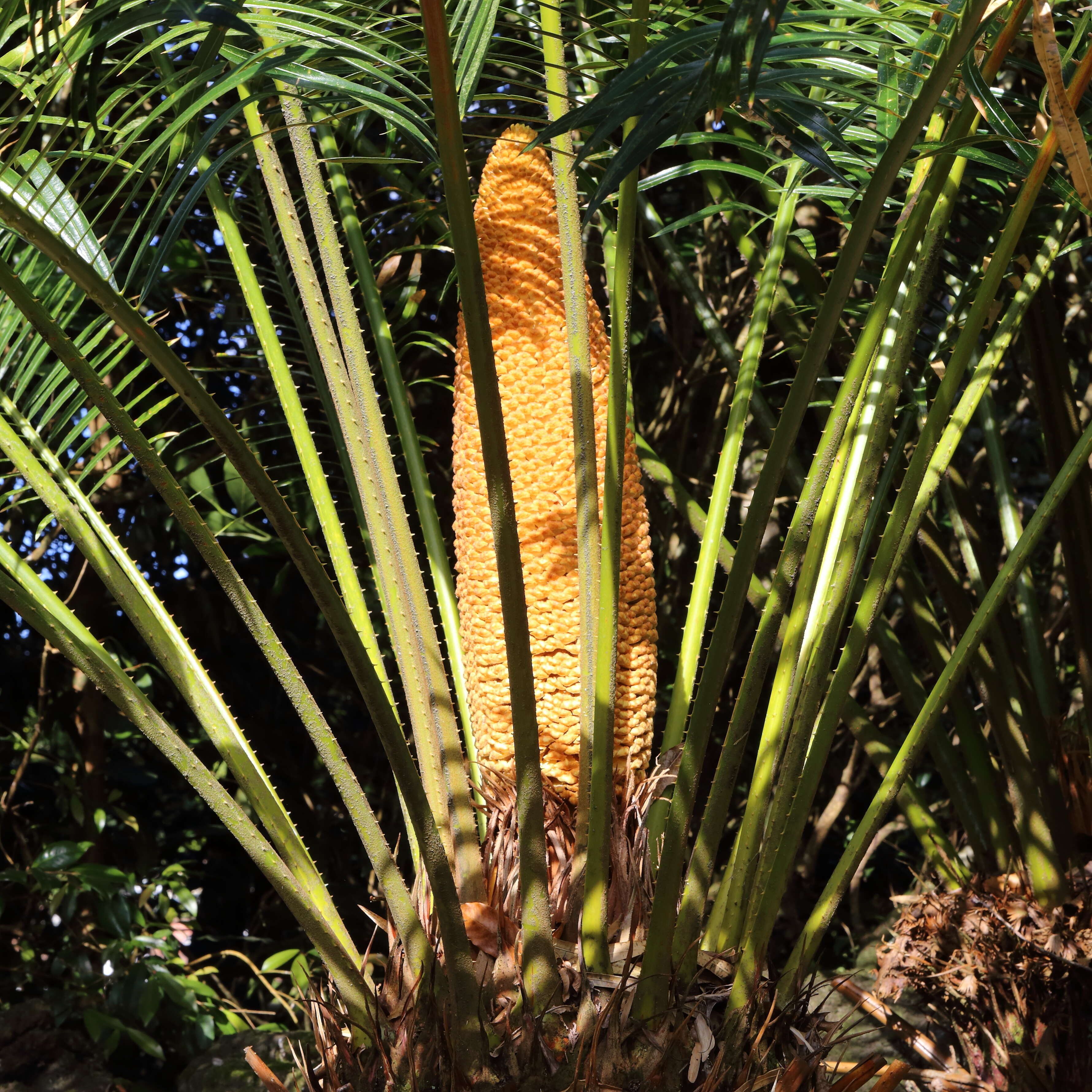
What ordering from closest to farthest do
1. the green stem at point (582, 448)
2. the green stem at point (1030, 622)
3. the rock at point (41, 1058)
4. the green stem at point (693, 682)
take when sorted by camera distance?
the green stem at point (693, 682) < the green stem at point (582, 448) < the green stem at point (1030, 622) < the rock at point (41, 1058)

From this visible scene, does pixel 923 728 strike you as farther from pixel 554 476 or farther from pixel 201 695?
pixel 201 695

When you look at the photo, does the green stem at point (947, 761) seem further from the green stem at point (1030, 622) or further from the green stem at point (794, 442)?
the green stem at point (794, 442)

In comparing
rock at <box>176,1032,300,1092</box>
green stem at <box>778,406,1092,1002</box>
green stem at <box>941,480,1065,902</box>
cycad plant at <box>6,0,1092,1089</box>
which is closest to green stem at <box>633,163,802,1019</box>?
cycad plant at <box>6,0,1092,1089</box>

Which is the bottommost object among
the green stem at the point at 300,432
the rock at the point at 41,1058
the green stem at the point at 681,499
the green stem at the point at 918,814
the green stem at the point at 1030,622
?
the rock at the point at 41,1058

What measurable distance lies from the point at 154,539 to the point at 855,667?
1.87 m

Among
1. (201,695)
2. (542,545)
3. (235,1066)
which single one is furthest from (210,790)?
(235,1066)

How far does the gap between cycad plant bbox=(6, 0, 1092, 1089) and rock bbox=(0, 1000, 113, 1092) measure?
121 centimetres

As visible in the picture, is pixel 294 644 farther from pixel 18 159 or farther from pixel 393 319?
pixel 18 159

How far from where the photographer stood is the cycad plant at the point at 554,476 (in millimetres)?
785

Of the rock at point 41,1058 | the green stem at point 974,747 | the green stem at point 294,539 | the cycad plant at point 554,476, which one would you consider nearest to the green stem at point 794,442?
the cycad plant at point 554,476

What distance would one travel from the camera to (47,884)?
198 centimetres

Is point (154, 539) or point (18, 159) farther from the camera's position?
point (154, 539)

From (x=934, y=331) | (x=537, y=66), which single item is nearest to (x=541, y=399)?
(x=537, y=66)

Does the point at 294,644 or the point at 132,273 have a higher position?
the point at 132,273
